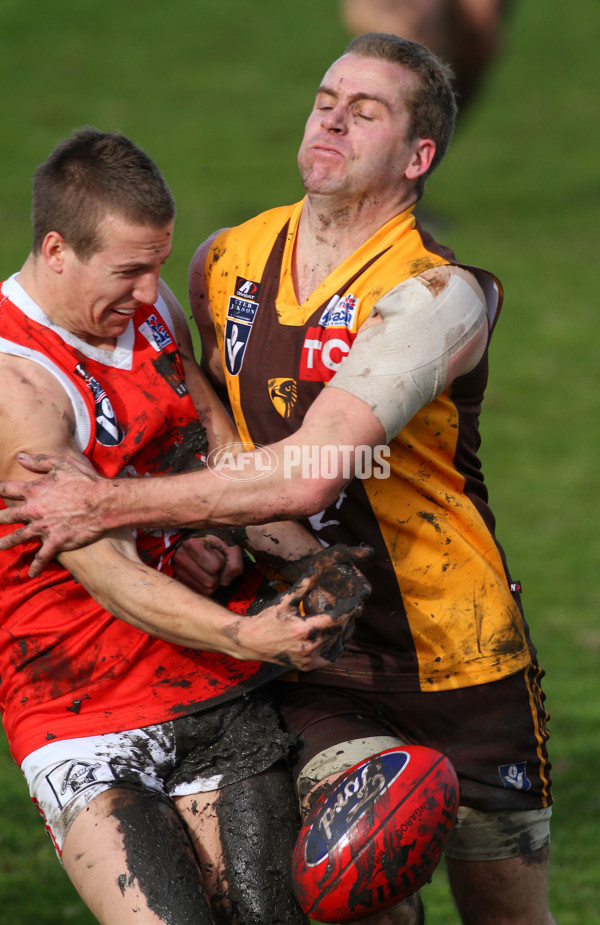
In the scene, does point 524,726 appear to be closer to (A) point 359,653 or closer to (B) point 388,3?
(A) point 359,653

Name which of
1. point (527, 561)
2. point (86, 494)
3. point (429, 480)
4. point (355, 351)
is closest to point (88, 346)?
point (86, 494)

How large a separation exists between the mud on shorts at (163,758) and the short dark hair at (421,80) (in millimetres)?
1893

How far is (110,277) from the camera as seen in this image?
3664 millimetres

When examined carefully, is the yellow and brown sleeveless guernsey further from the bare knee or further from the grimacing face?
the bare knee

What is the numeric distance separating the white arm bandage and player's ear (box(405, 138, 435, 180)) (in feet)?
1.72

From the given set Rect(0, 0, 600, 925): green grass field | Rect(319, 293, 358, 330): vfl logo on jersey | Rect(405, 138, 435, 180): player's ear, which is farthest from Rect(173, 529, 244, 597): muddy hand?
Rect(0, 0, 600, 925): green grass field

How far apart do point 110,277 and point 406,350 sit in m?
0.94

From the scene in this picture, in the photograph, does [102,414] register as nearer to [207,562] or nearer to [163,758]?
[207,562]

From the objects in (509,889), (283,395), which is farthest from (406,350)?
(509,889)

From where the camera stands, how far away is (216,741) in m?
3.74

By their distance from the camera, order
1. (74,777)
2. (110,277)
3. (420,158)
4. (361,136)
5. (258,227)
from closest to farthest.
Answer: (74,777)
(110,277)
(361,136)
(420,158)
(258,227)

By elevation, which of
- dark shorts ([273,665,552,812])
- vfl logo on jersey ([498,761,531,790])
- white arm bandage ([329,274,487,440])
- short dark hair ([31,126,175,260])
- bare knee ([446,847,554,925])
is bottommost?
bare knee ([446,847,554,925])

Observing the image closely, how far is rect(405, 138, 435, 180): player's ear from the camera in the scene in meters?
4.00

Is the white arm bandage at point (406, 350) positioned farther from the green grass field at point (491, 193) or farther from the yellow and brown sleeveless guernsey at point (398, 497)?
the green grass field at point (491, 193)
